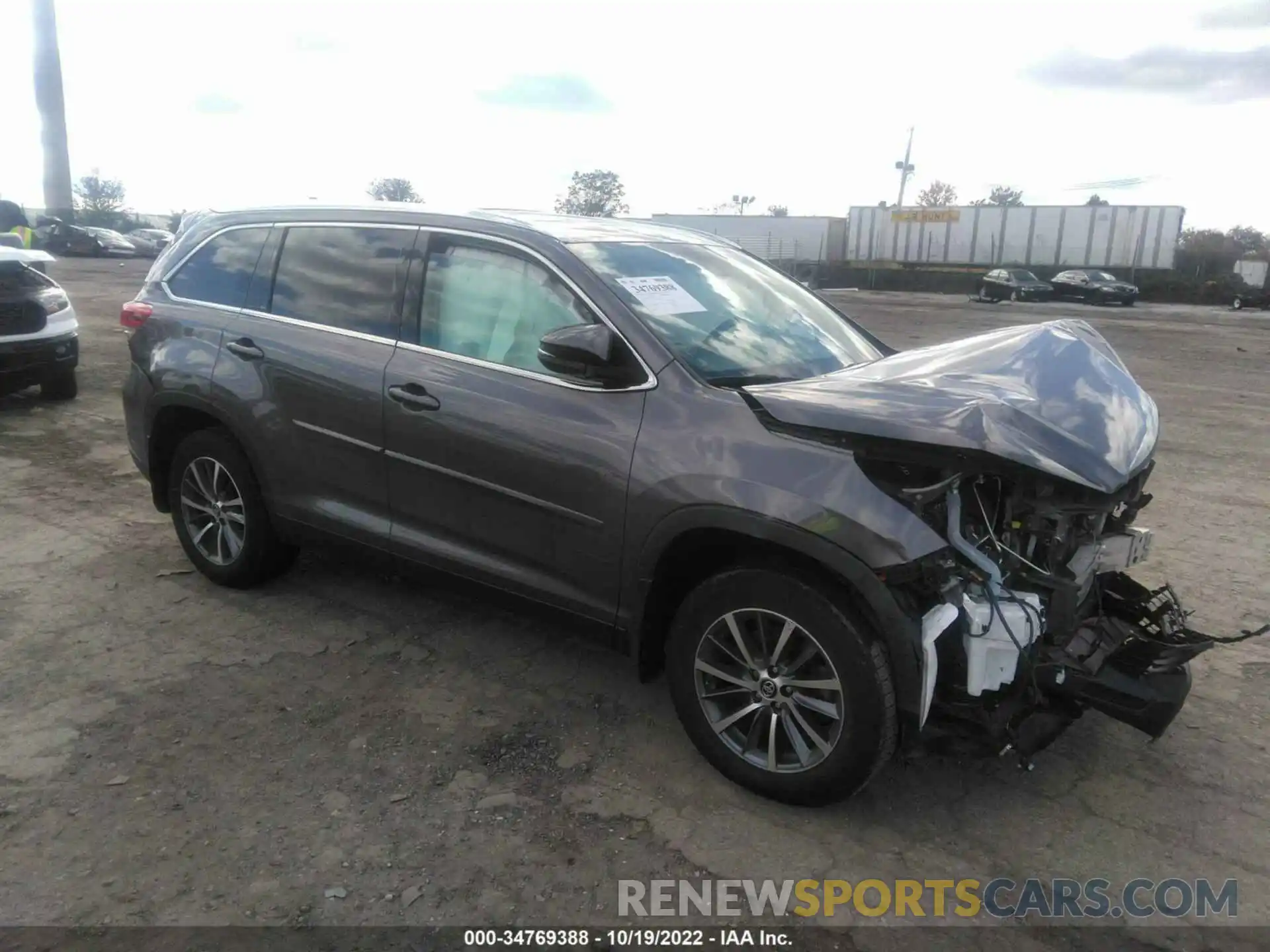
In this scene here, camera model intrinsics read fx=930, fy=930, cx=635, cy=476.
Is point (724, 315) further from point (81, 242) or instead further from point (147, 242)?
point (147, 242)

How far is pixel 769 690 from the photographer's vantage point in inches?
117

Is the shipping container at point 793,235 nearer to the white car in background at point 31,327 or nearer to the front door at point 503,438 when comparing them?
the white car in background at point 31,327

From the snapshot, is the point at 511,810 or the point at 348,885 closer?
the point at 348,885

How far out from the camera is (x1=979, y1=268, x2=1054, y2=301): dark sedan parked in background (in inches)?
1366

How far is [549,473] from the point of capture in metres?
3.30

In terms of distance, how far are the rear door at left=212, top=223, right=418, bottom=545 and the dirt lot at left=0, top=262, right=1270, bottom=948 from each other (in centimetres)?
32

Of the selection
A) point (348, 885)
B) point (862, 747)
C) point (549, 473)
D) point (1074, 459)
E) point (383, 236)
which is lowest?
point (348, 885)

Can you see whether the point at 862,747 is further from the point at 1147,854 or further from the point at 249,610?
the point at 249,610

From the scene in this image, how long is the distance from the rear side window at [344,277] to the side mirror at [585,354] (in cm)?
98

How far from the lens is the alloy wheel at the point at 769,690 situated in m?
2.88

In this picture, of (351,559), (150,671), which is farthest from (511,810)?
(150,671)

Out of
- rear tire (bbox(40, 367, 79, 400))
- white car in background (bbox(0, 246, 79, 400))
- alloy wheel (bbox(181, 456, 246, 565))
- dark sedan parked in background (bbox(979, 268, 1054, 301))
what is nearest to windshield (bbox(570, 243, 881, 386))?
alloy wheel (bbox(181, 456, 246, 565))

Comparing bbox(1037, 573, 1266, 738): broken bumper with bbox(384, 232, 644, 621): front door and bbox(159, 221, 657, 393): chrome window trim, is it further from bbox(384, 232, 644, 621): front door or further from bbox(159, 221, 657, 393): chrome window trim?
bbox(159, 221, 657, 393): chrome window trim

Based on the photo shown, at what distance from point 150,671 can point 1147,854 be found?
147 inches
